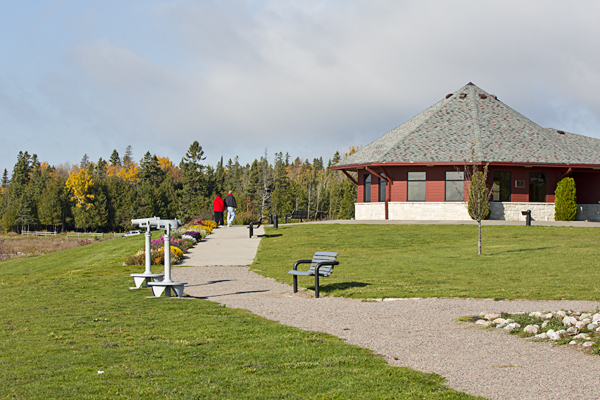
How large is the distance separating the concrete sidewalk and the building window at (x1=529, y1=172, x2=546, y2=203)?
16213 mm

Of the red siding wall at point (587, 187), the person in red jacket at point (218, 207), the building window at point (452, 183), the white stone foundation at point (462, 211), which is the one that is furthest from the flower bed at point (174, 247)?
the red siding wall at point (587, 187)

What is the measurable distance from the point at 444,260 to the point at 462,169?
52.0 ft

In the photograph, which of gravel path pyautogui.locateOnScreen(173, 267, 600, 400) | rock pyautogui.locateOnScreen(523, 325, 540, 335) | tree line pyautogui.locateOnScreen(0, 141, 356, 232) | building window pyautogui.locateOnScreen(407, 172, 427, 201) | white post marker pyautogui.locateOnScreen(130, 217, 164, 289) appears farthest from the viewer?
tree line pyautogui.locateOnScreen(0, 141, 356, 232)

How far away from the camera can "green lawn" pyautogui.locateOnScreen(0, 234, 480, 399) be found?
15.9ft

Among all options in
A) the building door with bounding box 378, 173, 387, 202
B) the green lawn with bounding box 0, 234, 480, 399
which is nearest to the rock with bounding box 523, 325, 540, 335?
the green lawn with bounding box 0, 234, 480, 399

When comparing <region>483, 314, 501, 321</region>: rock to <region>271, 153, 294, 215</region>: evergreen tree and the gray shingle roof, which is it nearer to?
the gray shingle roof

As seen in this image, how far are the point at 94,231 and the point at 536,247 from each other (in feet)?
274

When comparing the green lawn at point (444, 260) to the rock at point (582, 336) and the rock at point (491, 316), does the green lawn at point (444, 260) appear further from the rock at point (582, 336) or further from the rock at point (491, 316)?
the rock at point (582, 336)

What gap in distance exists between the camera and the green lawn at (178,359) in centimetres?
484

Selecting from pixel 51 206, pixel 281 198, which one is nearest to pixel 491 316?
pixel 281 198

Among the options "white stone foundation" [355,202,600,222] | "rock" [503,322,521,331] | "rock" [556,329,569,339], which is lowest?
"rock" [503,322,521,331]

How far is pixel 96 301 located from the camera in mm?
10227

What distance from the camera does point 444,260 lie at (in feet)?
55.3

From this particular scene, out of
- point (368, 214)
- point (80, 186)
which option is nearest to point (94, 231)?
point (80, 186)
